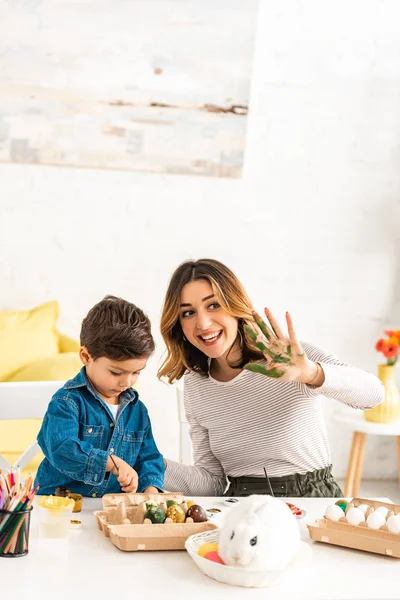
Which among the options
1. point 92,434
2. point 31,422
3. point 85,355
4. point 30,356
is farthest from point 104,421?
point 30,356

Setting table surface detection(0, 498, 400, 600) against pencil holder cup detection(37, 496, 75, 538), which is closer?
table surface detection(0, 498, 400, 600)

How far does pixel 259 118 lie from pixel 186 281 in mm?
2023

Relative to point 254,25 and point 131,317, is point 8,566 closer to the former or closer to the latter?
point 131,317

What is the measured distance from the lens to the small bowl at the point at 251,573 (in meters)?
1.11

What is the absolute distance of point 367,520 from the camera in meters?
1.31

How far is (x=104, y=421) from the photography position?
161 centimetres

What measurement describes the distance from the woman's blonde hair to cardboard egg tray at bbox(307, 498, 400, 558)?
2.08 feet

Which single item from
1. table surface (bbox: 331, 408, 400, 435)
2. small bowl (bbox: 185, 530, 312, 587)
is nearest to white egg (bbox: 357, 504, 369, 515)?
small bowl (bbox: 185, 530, 312, 587)

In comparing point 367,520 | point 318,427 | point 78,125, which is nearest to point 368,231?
point 78,125

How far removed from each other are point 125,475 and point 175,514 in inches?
8.4

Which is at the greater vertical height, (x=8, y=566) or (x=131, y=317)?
(x=131, y=317)

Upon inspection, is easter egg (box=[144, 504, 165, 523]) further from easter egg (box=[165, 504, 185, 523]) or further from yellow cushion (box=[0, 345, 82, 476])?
yellow cushion (box=[0, 345, 82, 476])

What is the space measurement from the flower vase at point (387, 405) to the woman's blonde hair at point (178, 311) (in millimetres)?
1419

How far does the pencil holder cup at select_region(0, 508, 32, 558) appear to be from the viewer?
3.91ft
